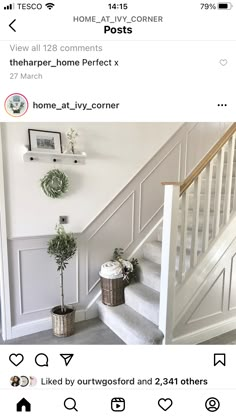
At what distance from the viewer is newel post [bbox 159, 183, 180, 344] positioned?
4.81 feet

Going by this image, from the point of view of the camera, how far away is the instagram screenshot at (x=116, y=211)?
0.51 metres

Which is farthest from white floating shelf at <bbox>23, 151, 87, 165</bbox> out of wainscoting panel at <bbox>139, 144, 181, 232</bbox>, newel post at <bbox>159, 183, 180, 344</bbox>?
newel post at <bbox>159, 183, 180, 344</bbox>

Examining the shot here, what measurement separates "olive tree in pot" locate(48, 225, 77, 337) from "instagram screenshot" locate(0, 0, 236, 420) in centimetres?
1

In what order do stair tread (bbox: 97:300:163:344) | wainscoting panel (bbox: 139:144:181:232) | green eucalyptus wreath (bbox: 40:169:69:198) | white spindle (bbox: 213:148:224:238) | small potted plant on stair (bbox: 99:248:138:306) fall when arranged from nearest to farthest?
stair tread (bbox: 97:300:163:344) < white spindle (bbox: 213:148:224:238) < green eucalyptus wreath (bbox: 40:169:69:198) < small potted plant on stair (bbox: 99:248:138:306) < wainscoting panel (bbox: 139:144:181:232)

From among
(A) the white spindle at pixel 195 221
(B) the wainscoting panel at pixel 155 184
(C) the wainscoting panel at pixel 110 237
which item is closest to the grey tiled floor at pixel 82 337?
(C) the wainscoting panel at pixel 110 237
